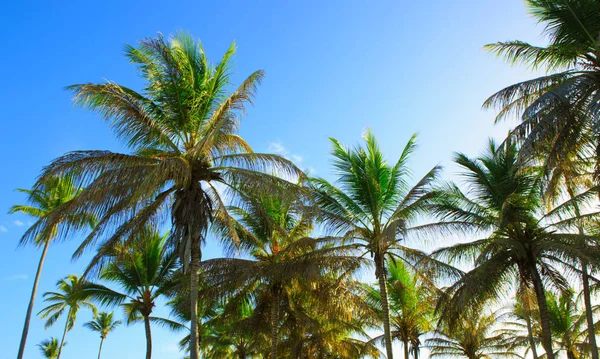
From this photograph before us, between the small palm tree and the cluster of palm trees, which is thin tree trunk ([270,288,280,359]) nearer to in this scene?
the cluster of palm trees

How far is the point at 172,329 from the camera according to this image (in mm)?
21406

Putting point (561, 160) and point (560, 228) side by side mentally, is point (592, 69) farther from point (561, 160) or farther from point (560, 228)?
point (560, 228)

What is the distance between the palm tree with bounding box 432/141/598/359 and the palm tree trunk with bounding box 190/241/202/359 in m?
6.96

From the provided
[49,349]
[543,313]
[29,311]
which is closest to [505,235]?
[543,313]

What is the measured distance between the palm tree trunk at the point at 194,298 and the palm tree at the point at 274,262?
1844 millimetres

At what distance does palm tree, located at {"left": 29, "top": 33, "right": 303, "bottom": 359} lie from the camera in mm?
11461

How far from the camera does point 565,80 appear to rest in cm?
1120

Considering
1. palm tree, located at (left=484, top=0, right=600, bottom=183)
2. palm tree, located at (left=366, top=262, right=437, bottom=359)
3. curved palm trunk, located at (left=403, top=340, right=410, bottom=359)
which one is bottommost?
curved palm trunk, located at (left=403, top=340, right=410, bottom=359)

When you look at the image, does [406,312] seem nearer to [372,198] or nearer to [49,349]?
[372,198]

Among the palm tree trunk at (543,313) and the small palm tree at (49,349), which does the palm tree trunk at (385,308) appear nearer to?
the palm tree trunk at (543,313)

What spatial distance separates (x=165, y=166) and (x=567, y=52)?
9.60 meters

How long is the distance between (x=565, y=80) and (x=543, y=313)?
617cm

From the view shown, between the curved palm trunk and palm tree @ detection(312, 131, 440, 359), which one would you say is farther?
the curved palm trunk

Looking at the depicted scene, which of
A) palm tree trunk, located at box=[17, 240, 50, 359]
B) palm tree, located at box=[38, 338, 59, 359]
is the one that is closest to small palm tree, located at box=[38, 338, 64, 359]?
palm tree, located at box=[38, 338, 59, 359]
